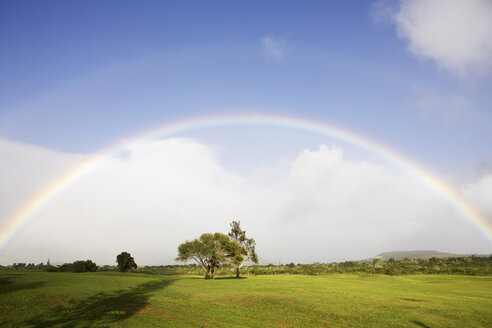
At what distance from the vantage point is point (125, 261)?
87625 mm

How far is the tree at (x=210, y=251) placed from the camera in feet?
254

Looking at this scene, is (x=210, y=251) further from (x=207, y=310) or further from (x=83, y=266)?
(x=207, y=310)

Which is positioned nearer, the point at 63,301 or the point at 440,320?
the point at 440,320

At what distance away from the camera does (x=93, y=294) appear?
108 feet

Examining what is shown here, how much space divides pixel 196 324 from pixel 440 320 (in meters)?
23.0

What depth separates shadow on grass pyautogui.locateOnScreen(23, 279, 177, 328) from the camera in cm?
2159

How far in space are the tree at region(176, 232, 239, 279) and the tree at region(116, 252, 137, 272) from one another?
21053 millimetres

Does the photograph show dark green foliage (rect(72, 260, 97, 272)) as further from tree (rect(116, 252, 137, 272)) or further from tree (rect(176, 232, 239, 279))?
tree (rect(176, 232, 239, 279))

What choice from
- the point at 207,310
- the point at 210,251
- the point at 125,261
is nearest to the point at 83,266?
the point at 125,261

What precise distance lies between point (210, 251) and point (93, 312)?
53118 millimetres

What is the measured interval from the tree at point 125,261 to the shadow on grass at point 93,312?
198 feet

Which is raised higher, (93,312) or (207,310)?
(93,312)

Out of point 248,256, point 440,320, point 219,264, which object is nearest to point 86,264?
point 219,264

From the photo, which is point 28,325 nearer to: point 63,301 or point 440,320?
point 63,301
